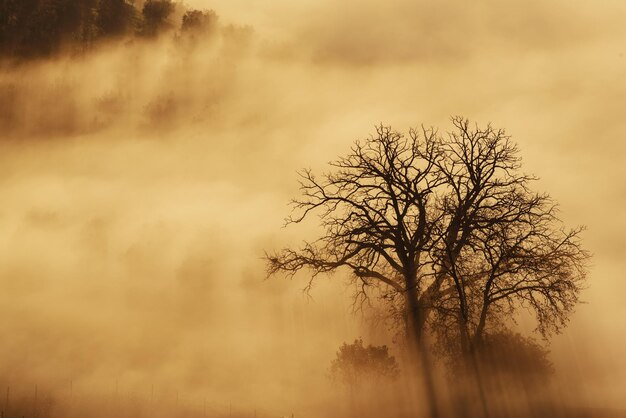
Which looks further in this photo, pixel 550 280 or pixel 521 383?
pixel 521 383

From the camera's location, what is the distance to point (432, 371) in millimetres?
20594

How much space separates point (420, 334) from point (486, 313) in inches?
84.8

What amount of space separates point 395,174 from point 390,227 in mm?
1667

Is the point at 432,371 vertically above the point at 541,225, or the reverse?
the point at 541,225

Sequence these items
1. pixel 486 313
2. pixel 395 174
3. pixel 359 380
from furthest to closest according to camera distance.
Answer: pixel 359 380 < pixel 395 174 < pixel 486 313

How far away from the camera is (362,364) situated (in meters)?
23.1

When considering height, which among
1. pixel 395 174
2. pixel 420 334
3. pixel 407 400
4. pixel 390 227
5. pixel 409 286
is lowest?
pixel 407 400

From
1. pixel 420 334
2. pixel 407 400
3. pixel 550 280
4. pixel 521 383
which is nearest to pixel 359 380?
pixel 407 400

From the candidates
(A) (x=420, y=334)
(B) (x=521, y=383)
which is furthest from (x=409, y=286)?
(B) (x=521, y=383)

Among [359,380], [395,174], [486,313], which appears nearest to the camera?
[486,313]

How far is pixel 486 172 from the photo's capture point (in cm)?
2072

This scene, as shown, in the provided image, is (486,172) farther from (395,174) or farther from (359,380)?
(359,380)

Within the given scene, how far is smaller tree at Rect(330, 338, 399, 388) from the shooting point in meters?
22.4

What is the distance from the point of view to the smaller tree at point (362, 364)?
22.4 metres
